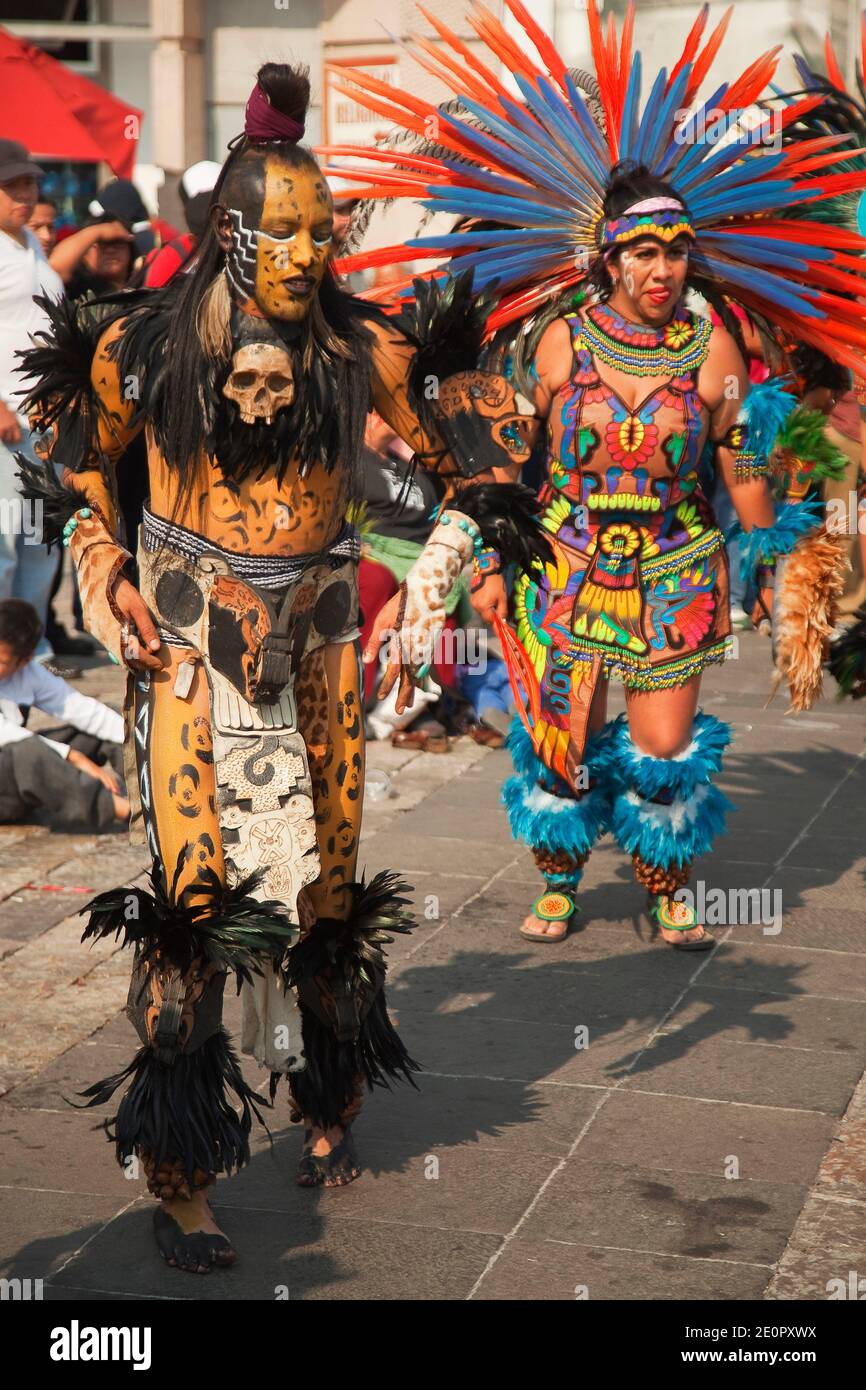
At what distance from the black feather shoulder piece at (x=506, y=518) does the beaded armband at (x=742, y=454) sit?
1.83 metres

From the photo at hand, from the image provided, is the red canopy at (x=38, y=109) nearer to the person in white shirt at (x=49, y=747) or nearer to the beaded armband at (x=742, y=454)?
the person in white shirt at (x=49, y=747)

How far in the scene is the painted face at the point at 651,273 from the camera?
529 centimetres

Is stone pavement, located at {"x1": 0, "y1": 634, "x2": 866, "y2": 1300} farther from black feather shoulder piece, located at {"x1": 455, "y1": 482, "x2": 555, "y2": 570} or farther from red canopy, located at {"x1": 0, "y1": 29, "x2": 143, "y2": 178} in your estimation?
red canopy, located at {"x1": 0, "y1": 29, "x2": 143, "y2": 178}

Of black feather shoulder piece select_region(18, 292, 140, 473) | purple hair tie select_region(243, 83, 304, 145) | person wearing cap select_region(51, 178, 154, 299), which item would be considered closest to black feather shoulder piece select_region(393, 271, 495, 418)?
purple hair tie select_region(243, 83, 304, 145)

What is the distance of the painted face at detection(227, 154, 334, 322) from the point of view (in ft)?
11.6

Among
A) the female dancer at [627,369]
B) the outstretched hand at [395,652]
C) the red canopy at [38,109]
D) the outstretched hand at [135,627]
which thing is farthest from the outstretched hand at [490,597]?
the red canopy at [38,109]

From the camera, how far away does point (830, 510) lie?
19.5ft

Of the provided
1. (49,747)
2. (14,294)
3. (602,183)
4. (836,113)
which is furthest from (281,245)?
(14,294)

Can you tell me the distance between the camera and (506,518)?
3.92 m

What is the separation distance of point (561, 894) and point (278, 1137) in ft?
5.45

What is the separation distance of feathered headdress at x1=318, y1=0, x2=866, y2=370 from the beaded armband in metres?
0.33

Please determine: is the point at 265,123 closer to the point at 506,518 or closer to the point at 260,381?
the point at 260,381

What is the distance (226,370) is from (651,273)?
203 cm
